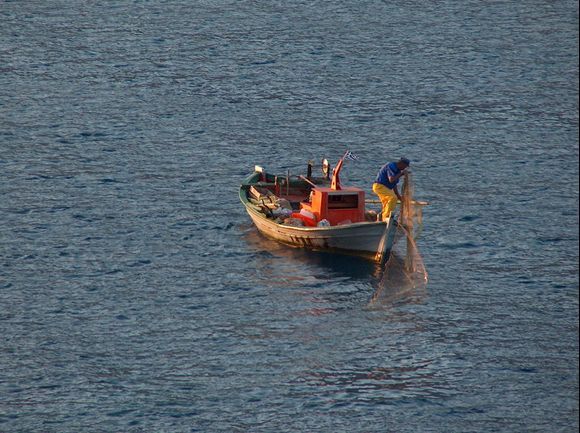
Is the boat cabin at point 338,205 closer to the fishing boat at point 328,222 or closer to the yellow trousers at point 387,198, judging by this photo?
the fishing boat at point 328,222

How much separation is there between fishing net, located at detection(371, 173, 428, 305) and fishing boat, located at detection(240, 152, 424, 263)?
548 mm

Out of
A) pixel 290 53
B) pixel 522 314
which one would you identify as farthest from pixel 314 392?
pixel 290 53

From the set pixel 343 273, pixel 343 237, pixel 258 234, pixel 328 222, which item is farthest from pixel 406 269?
pixel 258 234

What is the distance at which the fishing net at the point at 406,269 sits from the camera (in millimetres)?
40625

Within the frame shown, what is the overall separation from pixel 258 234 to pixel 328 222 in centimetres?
389

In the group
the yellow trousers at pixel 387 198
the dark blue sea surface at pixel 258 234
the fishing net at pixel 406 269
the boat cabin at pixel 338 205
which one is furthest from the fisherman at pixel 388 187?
the dark blue sea surface at pixel 258 234

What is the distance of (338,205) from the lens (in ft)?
143

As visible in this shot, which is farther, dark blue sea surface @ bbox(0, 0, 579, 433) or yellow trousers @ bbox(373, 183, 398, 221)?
yellow trousers @ bbox(373, 183, 398, 221)

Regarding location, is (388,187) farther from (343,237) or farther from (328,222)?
(328,222)

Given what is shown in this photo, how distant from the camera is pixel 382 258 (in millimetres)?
43000

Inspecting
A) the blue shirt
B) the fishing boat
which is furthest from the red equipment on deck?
the blue shirt

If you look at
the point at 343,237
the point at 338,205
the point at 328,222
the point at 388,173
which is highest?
the point at 388,173

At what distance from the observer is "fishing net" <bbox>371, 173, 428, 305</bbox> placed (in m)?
40.6

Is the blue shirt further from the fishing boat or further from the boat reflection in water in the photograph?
the boat reflection in water
